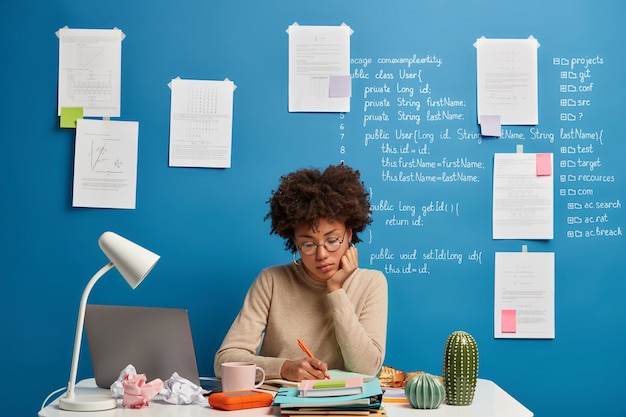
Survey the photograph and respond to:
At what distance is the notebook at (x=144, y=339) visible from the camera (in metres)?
2.06

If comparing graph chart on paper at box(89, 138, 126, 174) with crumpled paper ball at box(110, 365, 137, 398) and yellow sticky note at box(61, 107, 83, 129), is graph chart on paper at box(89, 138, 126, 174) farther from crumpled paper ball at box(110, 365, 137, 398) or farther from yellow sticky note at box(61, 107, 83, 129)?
crumpled paper ball at box(110, 365, 137, 398)

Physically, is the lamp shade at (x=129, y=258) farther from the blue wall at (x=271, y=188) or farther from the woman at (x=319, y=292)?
the blue wall at (x=271, y=188)

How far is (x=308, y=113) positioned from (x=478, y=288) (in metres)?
0.91

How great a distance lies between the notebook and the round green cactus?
1.93ft

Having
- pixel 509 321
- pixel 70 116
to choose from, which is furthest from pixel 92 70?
pixel 509 321

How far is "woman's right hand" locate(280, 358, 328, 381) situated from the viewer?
82.0 inches

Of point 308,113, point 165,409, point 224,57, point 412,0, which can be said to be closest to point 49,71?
point 224,57

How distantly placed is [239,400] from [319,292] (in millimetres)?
716

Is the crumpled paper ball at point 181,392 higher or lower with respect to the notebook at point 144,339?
lower

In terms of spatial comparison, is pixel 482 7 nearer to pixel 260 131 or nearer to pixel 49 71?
pixel 260 131

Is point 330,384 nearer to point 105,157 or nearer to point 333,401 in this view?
point 333,401

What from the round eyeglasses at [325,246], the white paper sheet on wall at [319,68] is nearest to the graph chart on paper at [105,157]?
the white paper sheet on wall at [319,68]

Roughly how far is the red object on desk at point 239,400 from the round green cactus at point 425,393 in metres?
0.34

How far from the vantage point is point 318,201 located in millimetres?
2352
